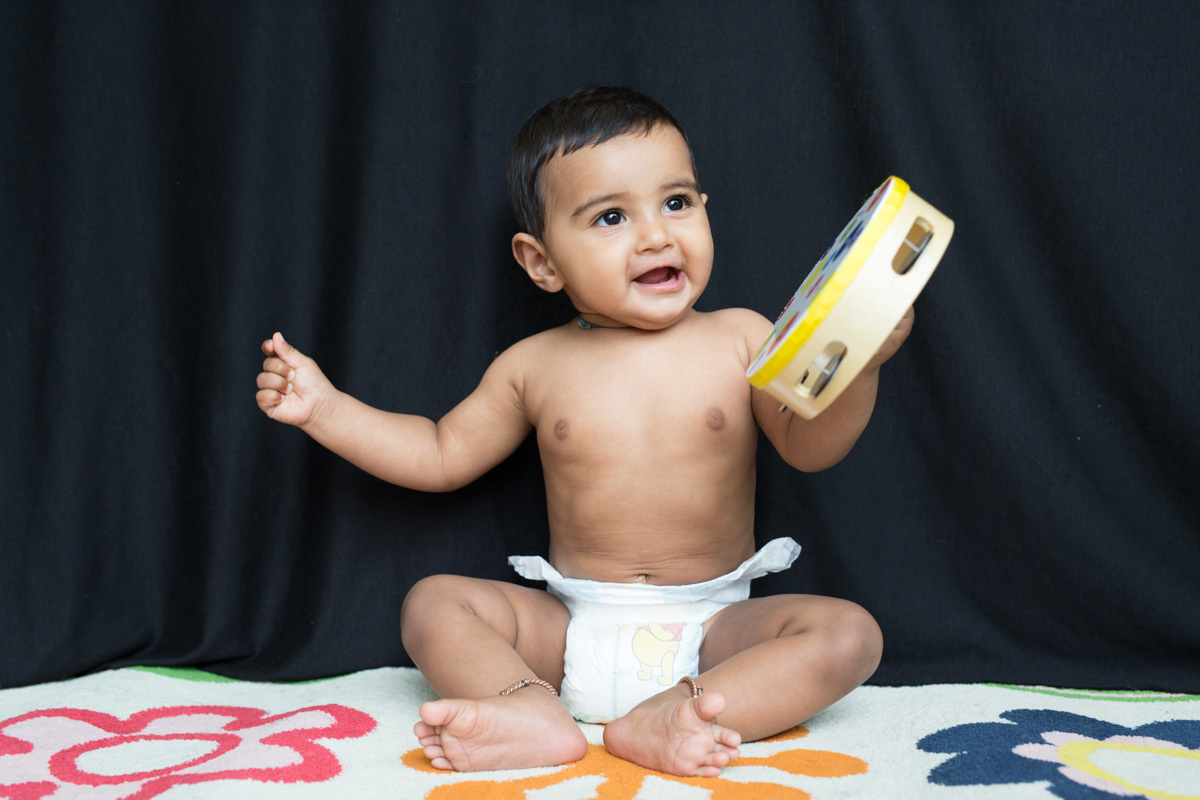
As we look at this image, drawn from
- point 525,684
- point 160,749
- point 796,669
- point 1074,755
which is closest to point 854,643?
point 796,669

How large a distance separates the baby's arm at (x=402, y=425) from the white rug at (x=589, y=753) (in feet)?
0.94

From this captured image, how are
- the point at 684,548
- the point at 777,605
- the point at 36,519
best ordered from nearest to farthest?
1. the point at 777,605
2. the point at 684,548
3. the point at 36,519

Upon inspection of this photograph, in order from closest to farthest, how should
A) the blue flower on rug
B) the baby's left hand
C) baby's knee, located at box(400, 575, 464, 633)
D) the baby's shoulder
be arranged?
the blue flower on rug < the baby's left hand < baby's knee, located at box(400, 575, 464, 633) < the baby's shoulder

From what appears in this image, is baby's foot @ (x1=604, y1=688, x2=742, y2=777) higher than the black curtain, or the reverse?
the black curtain

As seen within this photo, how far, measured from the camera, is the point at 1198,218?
4.03ft

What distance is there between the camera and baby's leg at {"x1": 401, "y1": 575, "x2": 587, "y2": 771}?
0.91m

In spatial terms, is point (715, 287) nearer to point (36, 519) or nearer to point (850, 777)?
point (850, 777)

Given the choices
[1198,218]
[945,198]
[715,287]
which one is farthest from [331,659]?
[1198,218]

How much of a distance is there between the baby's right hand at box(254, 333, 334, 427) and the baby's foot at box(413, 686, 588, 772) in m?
0.49

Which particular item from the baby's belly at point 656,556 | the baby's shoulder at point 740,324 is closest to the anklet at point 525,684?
the baby's belly at point 656,556

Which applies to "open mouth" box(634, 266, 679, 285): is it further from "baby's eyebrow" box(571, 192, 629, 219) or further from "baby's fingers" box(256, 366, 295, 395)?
"baby's fingers" box(256, 366, 295, 395)

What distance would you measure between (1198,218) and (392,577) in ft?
3.81

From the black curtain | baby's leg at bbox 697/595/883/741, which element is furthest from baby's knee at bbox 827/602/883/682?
the black curtain

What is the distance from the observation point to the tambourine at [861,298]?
33.4 inches
